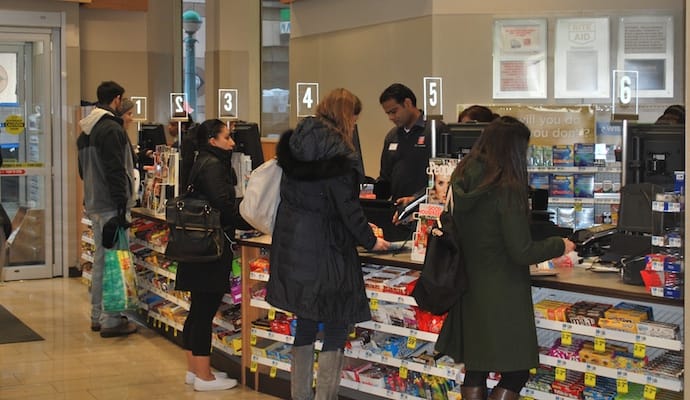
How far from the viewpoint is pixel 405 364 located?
4566 mm

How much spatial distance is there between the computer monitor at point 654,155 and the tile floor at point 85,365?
2445 millimetres

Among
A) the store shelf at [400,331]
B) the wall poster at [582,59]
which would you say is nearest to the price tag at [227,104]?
Result: the wall poster at [582,59]

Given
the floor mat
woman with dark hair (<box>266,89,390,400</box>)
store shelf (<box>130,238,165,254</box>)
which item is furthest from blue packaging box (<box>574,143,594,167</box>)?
the floor mat

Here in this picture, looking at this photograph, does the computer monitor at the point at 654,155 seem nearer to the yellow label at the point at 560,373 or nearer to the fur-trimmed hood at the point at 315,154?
the yellow label at the point at 560,373

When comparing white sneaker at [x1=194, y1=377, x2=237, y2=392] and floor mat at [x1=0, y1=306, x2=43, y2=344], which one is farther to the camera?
floor mat at [x1=0, y1=306, x2=43, y2=344]

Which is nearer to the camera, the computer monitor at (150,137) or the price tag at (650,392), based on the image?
the price tag at (650,392)

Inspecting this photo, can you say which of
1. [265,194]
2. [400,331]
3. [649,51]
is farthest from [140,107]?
[400,331]

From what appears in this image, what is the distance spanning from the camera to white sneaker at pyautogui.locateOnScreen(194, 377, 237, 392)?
5.53 metres

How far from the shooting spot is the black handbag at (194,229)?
5.26 meters

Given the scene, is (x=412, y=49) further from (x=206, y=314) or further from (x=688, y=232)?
(x=688, y=232)

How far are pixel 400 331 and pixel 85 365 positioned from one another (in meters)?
2.65

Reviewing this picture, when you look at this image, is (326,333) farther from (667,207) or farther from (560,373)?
(667,207)

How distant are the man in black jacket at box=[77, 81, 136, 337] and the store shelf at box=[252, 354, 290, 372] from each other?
1.89 metres

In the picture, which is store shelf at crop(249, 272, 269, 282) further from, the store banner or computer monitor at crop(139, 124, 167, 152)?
computer monitor at crop(139, 124, 167, 152)
